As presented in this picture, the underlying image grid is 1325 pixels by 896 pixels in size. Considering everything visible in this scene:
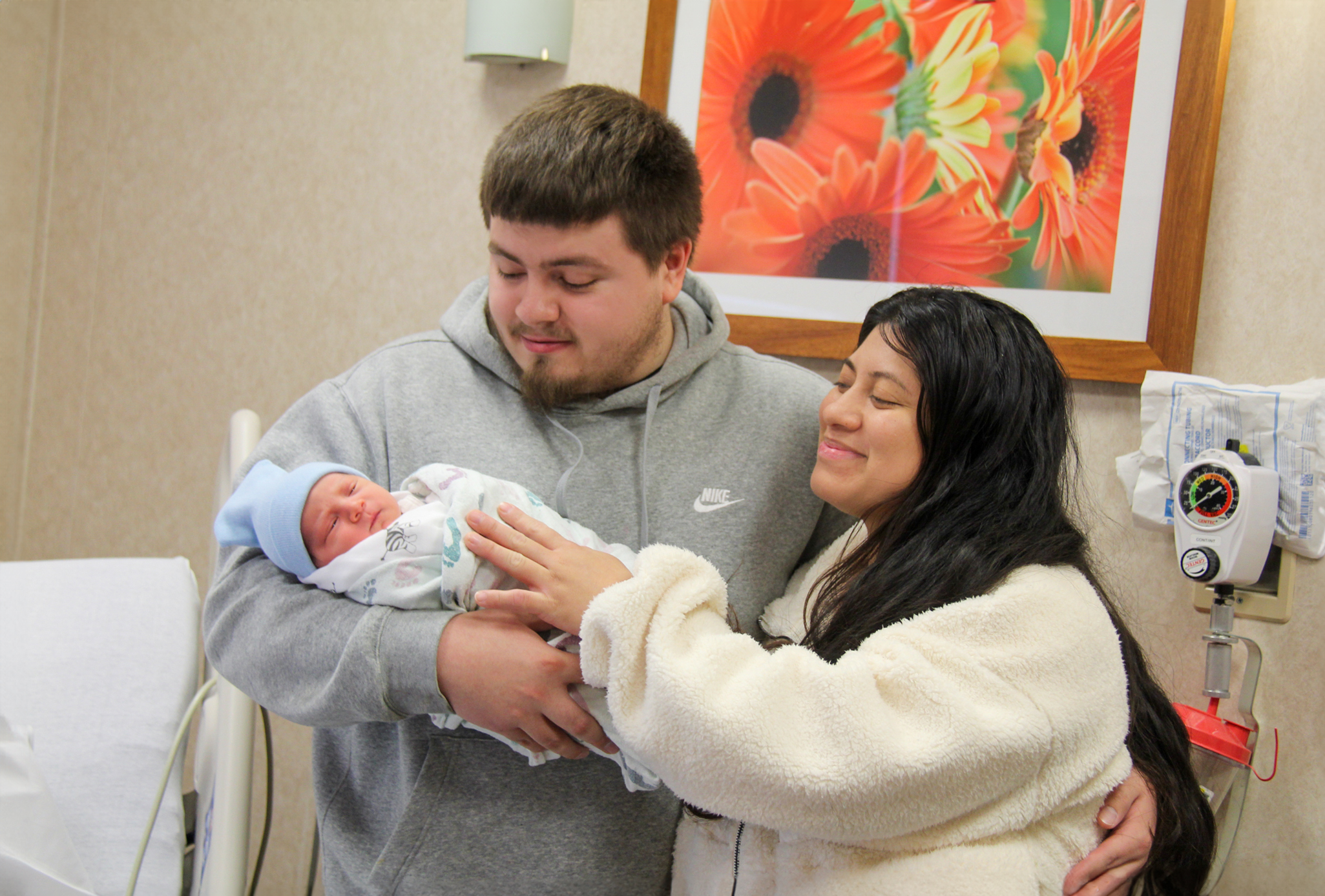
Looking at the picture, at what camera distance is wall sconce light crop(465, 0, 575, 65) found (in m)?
1.89

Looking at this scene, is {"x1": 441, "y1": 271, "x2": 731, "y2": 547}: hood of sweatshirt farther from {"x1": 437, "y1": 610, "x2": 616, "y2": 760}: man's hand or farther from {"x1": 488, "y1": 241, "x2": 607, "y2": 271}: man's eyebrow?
{"x1": 437, "y1": 610, "x2": 616, "y2": 760}: man's hand

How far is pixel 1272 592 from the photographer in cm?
146

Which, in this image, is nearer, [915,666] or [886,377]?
[915,666]

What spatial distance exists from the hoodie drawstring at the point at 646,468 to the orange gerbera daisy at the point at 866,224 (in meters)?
0.63

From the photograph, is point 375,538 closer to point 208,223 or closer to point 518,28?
point 518,28

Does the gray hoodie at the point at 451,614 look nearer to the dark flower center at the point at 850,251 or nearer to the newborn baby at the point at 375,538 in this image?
the newborn baby at the point at 375,538

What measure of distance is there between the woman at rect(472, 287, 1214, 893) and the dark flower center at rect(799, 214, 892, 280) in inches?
22.7

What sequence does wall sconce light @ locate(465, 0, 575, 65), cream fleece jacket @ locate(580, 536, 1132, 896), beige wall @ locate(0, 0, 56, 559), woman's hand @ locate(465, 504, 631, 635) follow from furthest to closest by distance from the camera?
beige wall @ locate(0, 0, 56, 559) → wall sconce light @ locate(465, 0, 575, 65) → woman's hand @ locate(465, 504, 631, 635) → cream fleece jacket @ locate(580, 536, 1132, 896)

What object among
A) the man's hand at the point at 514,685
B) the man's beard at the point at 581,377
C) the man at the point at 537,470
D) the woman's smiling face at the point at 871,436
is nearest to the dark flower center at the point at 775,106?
the man at the point at 537,470

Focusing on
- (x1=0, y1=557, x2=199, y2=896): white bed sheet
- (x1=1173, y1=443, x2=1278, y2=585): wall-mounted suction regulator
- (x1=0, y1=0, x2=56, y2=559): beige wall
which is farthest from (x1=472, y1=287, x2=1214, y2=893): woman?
(x1=0, y1=0, x2=56, y2=559): beige wall

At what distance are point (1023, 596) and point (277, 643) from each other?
83cm

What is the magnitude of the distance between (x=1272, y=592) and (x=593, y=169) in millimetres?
1198

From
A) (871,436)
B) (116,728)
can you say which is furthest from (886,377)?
(116,728)

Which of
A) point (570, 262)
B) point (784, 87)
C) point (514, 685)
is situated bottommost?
point (514, 685)
